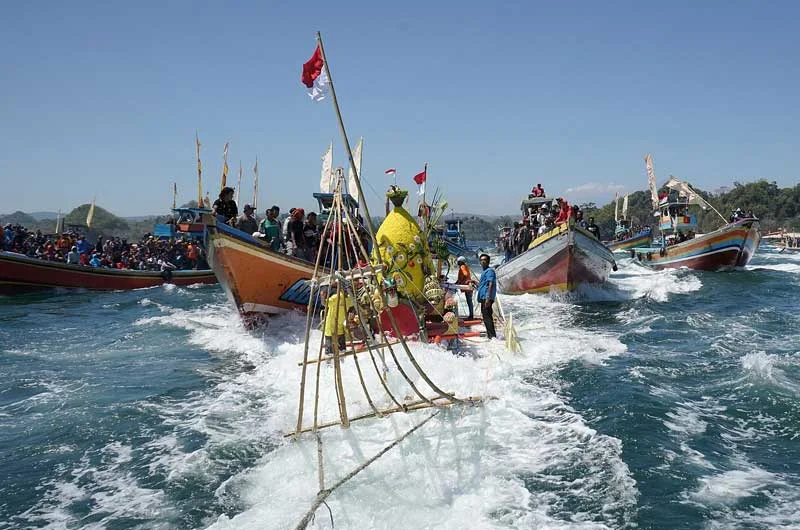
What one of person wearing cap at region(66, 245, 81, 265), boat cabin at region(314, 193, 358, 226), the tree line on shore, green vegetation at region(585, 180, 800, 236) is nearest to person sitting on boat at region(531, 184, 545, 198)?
boat cabin at region(314, 193, 358, 226)

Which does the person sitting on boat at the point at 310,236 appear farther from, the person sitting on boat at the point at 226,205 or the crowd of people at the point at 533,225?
the crowd of people at the point at 533,225

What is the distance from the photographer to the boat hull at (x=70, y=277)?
2073cm

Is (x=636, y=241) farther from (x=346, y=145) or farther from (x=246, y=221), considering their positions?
(x=346, y=145)

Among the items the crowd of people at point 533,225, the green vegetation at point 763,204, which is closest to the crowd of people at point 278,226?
the crowd of people at point 533,225

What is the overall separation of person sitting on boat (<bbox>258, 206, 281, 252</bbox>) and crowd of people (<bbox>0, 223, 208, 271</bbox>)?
43.3 ft

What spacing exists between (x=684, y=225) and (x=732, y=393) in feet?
76.1

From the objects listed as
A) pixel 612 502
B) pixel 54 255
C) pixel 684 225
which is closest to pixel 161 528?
pixel 612 502

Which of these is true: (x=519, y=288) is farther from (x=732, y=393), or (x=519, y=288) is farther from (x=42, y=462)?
(x=42, y=462)

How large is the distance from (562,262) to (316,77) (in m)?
13.2

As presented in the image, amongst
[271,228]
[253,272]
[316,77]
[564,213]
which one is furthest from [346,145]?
[564,213]

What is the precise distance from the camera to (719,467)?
234 inches

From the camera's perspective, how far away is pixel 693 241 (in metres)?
25.9

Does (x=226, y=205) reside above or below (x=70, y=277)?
above

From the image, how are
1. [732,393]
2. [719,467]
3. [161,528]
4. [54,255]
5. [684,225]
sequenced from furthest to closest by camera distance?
1. [684,225]
2. [54,255]
3. [732,393]
4. [719,467]
5. [161,528]
